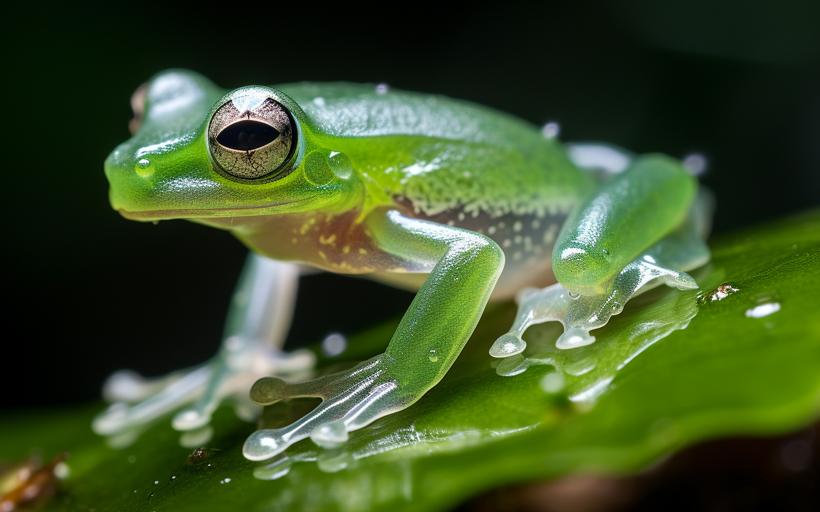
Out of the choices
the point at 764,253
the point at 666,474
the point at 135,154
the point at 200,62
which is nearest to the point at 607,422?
the point at 666,474

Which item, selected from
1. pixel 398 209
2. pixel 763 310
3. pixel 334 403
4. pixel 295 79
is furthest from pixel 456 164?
pixel 295 79

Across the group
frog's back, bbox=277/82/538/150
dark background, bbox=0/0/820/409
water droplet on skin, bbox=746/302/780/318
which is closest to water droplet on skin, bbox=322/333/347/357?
frog's back, bbox=277/82/538/150

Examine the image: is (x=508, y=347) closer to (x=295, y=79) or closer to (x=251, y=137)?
(x=251, y=137)

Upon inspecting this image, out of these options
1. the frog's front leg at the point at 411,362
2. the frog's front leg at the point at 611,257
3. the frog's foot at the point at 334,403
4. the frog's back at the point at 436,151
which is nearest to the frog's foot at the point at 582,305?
the frog's front leg at the point at 611,257

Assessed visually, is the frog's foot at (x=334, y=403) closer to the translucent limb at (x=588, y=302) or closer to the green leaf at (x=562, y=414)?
the green leaf at (x=562, y=414)

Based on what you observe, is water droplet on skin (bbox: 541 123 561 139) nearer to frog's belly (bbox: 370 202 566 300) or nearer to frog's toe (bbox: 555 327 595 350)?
frog's belly (bbox: 370 202 566 300)

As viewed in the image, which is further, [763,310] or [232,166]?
[232,166]

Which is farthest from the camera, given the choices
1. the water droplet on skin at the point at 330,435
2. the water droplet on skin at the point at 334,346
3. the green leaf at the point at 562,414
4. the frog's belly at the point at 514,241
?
the water droplet on skin at the point at 334,346
